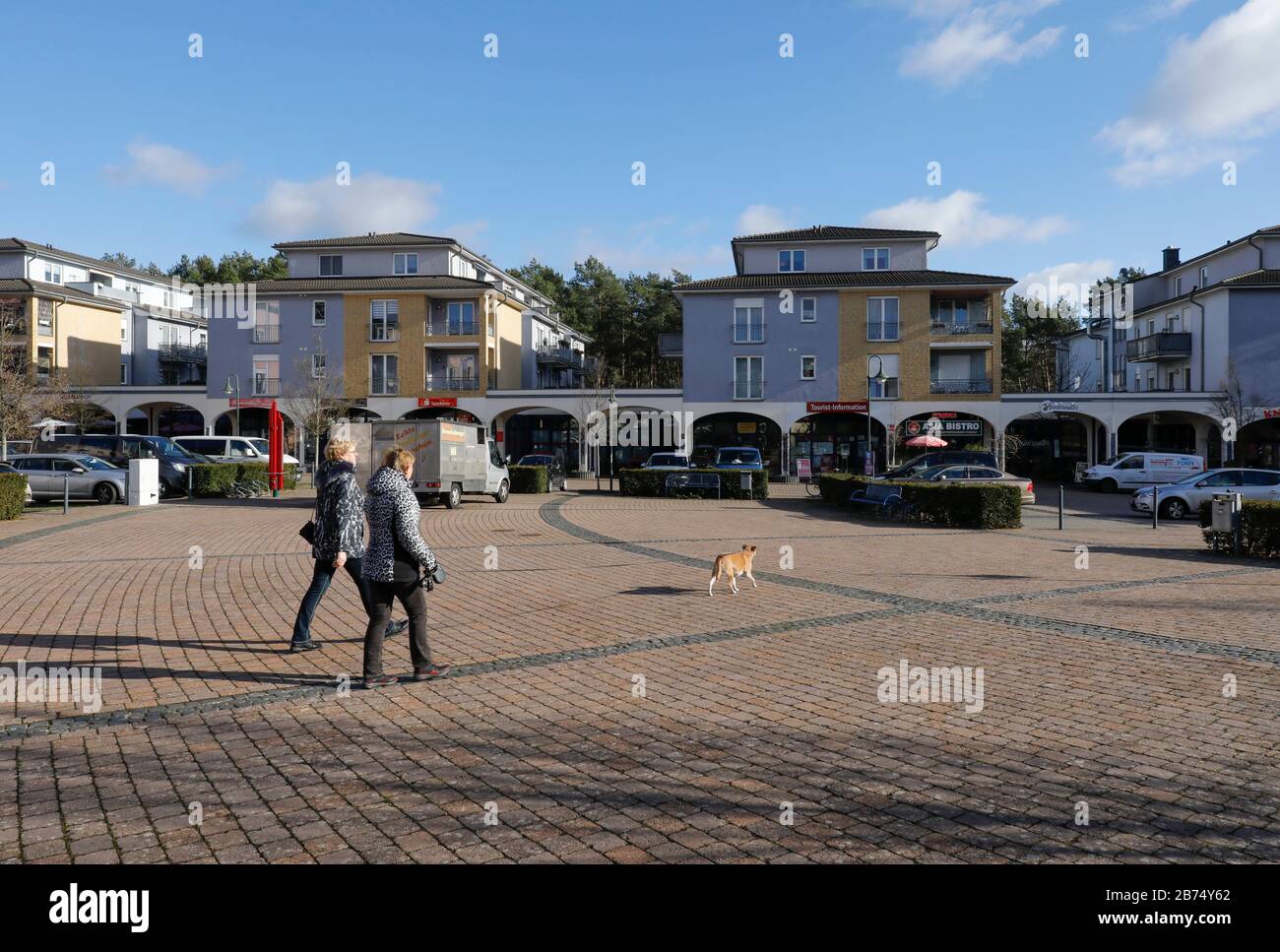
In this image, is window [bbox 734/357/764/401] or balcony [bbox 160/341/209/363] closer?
window [bbox 734/357/764/401]

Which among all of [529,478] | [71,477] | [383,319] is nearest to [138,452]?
[71,477]

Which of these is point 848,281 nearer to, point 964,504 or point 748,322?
point 748,322

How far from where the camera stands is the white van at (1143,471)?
114 feet

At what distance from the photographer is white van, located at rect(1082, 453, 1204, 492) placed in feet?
114


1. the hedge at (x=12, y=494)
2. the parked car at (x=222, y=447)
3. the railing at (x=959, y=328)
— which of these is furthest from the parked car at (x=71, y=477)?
the railing at (x=959, y=328)

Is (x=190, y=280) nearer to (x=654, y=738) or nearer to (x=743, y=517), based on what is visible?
(x=743, y=517)

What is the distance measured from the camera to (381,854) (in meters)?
3.84

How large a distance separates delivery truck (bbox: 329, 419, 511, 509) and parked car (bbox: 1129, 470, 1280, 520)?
17.3m

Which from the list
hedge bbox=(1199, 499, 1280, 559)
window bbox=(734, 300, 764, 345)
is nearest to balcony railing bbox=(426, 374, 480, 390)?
window bbox=(734, 300, 764, 345)

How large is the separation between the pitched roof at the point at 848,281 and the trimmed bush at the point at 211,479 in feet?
85.3

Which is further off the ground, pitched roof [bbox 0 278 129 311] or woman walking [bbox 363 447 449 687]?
pitched roof [bbox 0 278 129 311]

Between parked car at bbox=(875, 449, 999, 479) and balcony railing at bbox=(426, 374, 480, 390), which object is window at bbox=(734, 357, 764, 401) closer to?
balcony railing at bbox=(426, 374, 480, 390)
